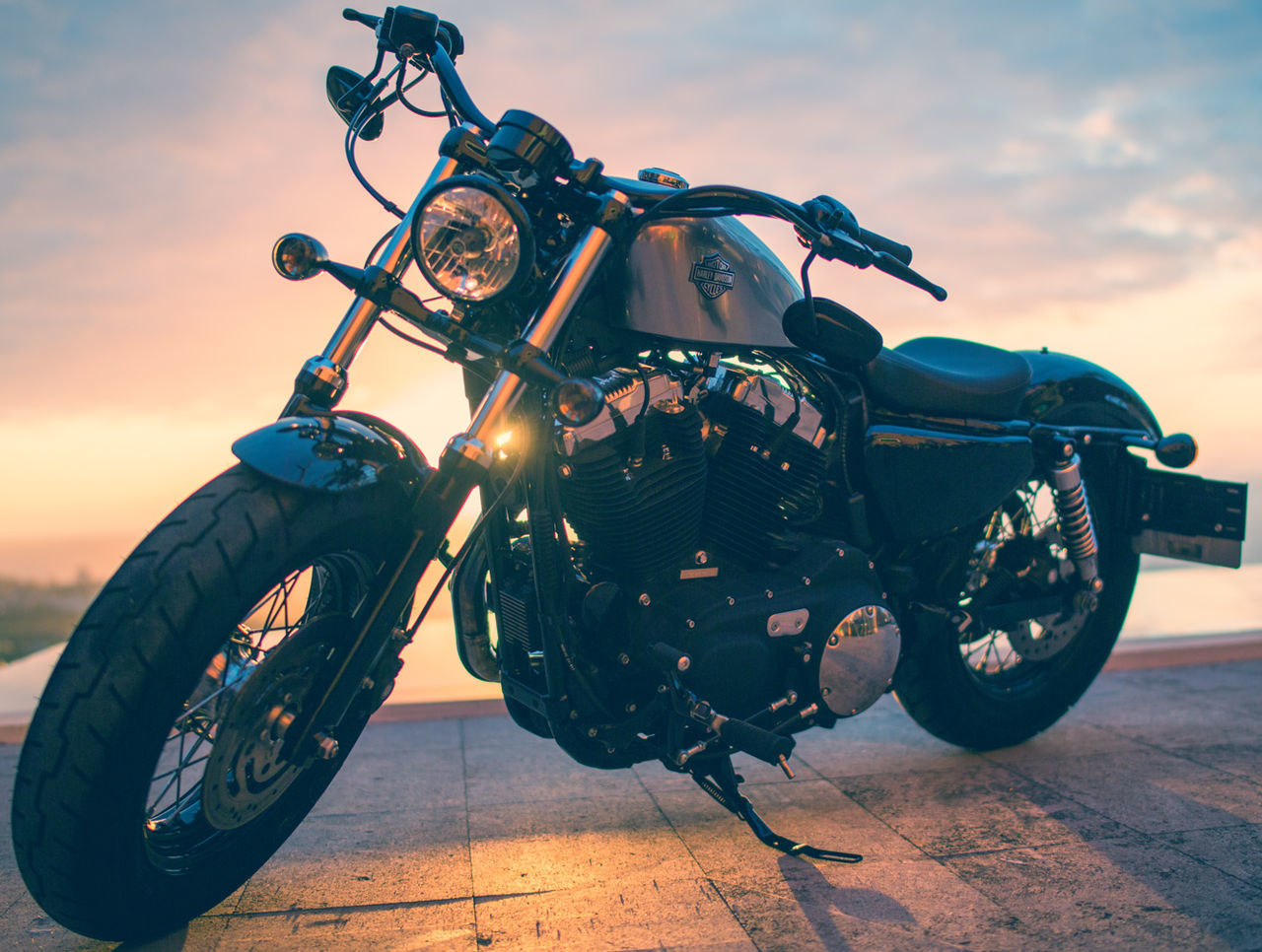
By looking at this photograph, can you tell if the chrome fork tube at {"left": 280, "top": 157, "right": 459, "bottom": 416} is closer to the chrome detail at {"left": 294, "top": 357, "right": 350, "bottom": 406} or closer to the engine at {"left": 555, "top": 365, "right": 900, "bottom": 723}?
the chrome detail at {"left": 294, "top": 357, "right": 350, "bottom": 406}

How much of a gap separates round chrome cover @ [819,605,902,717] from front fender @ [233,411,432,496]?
3.12 ft

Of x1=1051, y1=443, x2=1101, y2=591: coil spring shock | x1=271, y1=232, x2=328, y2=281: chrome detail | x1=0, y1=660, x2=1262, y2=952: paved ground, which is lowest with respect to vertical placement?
x1=0, y1=660, x2=1262, y2=952: paved ground

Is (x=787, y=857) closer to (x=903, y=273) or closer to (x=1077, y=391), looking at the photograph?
(x=903, y=273)

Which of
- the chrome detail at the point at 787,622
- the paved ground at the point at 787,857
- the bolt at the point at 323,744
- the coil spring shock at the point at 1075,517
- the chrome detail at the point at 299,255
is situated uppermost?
the chrome detail at the point at 299,255

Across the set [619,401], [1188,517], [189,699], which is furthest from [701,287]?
[1188,517]

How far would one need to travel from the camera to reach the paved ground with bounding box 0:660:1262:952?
1.86 m

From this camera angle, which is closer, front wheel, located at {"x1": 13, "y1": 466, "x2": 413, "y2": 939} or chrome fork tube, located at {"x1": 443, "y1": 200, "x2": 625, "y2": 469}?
front wheel, located at {"x1": 13, "y1": 466, "x2": 413, "y2": 939}

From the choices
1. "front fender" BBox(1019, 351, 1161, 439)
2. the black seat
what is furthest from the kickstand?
"front fender" BBox(1019, 351, 1161, 439)

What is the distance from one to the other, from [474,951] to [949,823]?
1.21 meters

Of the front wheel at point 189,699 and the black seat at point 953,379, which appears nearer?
the front wheel at point 189,699

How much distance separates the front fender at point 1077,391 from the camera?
2.95 metres

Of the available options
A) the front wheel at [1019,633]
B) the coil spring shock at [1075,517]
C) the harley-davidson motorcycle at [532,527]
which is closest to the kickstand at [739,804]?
the harley-davidson motorcycle at [532,527]

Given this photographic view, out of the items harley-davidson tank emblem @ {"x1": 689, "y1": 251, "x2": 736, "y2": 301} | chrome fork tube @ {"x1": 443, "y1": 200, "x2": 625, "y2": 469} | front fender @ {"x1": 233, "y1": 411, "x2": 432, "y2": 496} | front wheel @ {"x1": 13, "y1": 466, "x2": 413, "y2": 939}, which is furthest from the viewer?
harley-davidson tank emblem @ {"x1": 689, "y1": 251, "x2": 736, "y2": 301}

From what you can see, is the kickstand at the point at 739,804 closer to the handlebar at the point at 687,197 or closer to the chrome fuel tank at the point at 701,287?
the chrome fuel tank at the point at 701,287
